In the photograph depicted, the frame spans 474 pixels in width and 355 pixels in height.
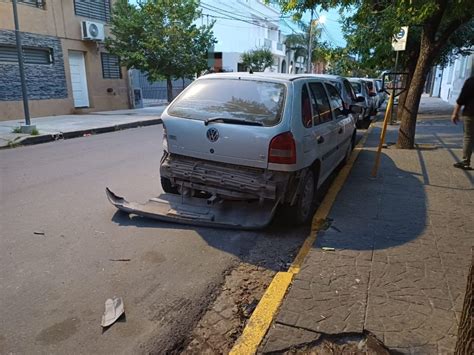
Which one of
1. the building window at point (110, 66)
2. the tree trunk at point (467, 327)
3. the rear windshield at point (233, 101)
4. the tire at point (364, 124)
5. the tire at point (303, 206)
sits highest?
the building window at point (110, 66)

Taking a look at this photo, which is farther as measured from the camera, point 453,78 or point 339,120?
point 453,78

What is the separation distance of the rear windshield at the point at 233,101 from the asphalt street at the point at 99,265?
1.32m

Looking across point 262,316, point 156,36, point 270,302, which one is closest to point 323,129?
point 270,302

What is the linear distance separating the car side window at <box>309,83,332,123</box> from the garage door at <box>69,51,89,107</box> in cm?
1501

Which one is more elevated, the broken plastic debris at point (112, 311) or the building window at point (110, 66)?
the building window at point (110, 66)

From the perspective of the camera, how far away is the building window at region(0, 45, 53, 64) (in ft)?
46.7

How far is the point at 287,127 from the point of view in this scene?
4172 mm

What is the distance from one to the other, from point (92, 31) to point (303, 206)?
631 inches

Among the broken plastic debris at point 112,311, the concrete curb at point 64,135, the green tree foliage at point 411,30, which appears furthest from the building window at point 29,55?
the broken plastic debris at point 112,311

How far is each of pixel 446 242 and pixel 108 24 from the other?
19032 millimetres

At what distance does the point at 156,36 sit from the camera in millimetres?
18250

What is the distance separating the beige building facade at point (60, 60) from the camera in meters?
14.4

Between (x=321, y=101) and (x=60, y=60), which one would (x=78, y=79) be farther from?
(x=321, y=101)

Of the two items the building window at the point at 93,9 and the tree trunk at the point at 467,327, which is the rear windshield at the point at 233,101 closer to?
the tree trunk at the point at 467,327
